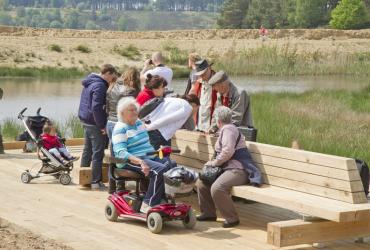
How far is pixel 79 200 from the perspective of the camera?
10.5 m

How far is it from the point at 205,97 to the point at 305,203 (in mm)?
2973

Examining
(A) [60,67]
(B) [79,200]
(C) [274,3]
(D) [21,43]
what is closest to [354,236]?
(B) [79,200]

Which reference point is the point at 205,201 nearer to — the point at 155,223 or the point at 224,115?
the point at 155,223

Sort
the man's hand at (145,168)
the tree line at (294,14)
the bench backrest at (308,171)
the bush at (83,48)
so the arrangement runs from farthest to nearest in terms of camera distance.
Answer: the tree line at (294,14) → the bush at (83,48) → the man's hand at (145,168) → the bench backrest at (308,171)

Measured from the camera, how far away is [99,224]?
9.28m

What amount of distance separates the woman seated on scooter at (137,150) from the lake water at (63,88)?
1245cm

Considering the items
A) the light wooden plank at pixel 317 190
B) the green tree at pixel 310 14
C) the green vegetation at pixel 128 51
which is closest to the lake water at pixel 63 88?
the green vegetation at pixel 128 51

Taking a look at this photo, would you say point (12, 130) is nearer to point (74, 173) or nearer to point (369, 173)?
point (74, 173)

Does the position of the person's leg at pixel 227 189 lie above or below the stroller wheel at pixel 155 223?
above

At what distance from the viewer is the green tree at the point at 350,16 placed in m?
90.2

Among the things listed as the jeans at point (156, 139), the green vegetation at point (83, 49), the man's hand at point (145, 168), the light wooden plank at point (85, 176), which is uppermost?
the jeans at point (156, 139)

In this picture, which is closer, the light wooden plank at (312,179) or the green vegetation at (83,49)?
the light wooden plank at (312,179)

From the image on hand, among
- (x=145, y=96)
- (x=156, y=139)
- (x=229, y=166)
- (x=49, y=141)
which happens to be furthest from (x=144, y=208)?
(x=49, y=141)

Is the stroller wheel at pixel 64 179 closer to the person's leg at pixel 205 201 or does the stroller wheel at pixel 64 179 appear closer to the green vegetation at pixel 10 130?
the person's leg at pixel 205 201
